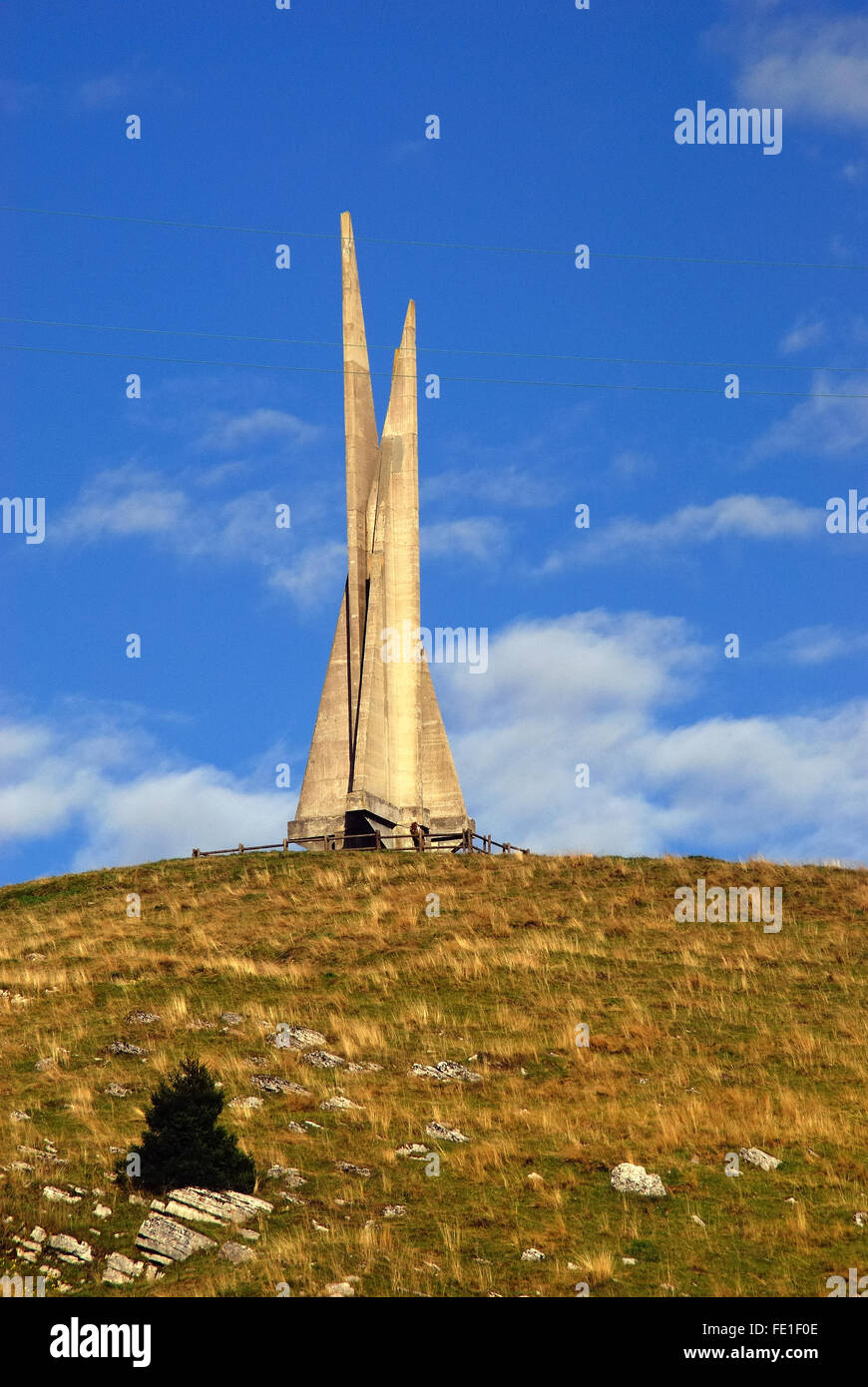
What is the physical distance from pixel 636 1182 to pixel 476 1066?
5.40 m

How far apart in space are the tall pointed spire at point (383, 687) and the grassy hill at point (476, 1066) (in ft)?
22.2

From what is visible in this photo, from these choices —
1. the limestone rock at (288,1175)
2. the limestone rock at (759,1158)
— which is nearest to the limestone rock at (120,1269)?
the limestone rock at (288,1175)

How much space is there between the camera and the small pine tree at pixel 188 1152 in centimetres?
1806

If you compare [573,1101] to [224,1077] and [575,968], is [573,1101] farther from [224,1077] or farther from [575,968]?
[575,968]

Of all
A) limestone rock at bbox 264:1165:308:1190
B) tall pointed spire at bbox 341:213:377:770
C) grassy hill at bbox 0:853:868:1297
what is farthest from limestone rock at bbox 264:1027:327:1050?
tall pointed spire at bbox 341:213:377:770

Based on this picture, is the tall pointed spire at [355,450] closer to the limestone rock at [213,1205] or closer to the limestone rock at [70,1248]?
the limestone rock at [213,1205]

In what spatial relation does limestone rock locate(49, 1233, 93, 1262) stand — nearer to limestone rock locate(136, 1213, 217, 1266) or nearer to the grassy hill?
the grassy hill

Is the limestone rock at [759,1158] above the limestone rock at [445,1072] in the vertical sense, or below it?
below

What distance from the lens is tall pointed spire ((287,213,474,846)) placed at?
47625 mm

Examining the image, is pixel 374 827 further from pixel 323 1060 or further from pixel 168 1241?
pixel 168 1241

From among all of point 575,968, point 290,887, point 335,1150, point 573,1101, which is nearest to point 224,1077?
point 335,1150

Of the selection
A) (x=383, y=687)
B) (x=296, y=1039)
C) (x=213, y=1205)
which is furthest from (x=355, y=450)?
(x=213, y=1205)
